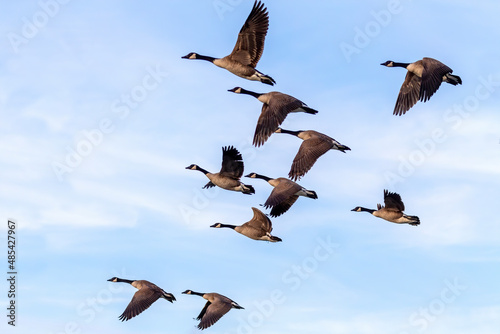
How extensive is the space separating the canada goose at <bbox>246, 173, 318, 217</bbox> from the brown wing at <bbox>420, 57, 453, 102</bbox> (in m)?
4.69

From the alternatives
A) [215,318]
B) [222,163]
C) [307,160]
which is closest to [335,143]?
[307,160]

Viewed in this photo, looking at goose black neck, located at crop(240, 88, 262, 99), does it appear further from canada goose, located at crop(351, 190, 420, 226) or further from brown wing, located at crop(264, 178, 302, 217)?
canada goose, located at crop(351, 190, 420, 226)

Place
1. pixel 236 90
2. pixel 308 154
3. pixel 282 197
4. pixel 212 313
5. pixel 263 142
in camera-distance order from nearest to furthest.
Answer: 1. pixel 263 142
2. pixel 308 154
3. pixel 282 197
4. pixel 212 313
5. pixel 236 90

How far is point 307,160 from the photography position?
28922 millimetres

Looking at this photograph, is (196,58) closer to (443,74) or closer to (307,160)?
(307,160)

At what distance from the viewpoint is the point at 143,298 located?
3131cm

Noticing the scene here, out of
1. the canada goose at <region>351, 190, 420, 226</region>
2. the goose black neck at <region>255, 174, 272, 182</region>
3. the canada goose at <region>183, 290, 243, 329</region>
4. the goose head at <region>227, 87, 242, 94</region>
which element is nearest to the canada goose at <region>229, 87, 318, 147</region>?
the goose head at <region>227, 87, 242, 94</region>

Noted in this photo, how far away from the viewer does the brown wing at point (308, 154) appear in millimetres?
28516

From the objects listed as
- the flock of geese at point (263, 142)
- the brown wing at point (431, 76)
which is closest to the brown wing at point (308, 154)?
the flock of geese at point (263, 142)

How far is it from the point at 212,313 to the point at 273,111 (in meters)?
6.77

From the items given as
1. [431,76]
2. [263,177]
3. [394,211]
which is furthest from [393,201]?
[431,76]

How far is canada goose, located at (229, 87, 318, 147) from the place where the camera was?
2812 centimetres

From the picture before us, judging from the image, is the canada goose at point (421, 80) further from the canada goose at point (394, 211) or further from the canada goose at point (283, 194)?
the canada goose at point (283, 194)

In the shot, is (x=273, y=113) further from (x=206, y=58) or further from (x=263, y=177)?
(x=263, y=177)
